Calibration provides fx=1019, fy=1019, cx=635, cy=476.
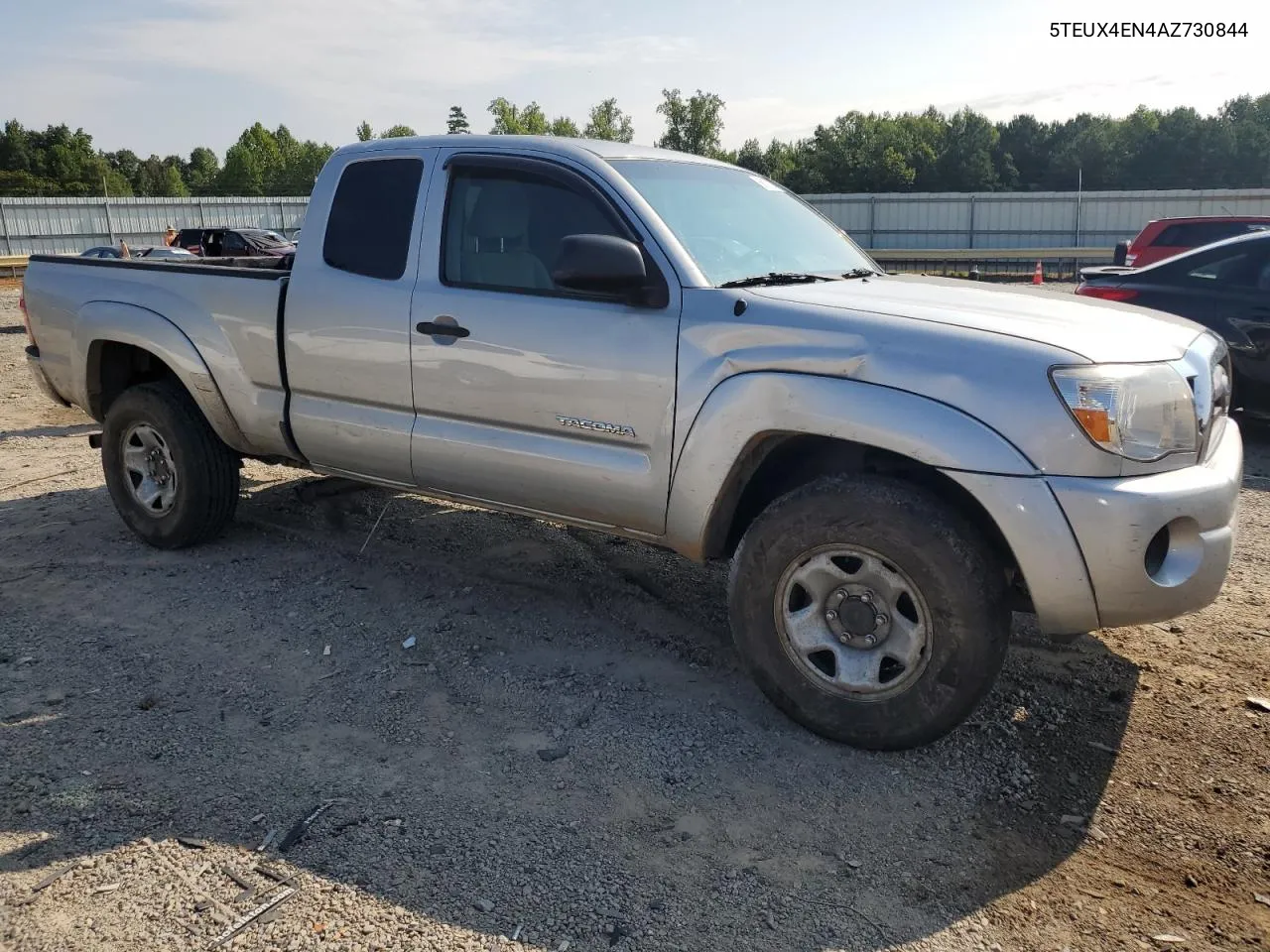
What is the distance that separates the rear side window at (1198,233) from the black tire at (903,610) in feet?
49.2

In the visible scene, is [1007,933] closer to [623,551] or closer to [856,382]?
[856,382]

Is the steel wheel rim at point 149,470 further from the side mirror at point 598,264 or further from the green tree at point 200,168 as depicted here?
the green tree at point 200,168

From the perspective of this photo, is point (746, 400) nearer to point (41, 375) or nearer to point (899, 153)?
point (41, 375)

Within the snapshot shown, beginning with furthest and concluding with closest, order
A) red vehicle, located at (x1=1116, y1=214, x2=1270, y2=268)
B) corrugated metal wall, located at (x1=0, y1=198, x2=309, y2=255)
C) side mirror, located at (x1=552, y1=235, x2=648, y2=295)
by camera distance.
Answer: corrugated metal wall, located at (x1=0, y1=198, x2=309, y2=255) → red vehicle, located at (x1=1116, y1=214, x2=1270, y2=268) → side mirror, located at (x1=552, y1=235, x2=648, y2=295)

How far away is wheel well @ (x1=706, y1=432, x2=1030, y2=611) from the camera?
10.9 ft

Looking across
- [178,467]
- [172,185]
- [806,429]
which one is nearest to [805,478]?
[806,429]

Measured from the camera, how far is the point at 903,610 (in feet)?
11.0

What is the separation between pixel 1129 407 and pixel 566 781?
6.86 feet

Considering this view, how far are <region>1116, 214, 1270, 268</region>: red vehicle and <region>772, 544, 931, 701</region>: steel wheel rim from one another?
1450 centimetres

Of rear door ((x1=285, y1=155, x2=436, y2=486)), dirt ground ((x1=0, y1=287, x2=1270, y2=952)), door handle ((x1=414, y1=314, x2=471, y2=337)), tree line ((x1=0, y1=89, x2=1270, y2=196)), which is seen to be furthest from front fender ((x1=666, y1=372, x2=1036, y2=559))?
tree line ((x1=0, y1=89, x2=1270, y2=196))

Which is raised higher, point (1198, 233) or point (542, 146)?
point (1198, 233)

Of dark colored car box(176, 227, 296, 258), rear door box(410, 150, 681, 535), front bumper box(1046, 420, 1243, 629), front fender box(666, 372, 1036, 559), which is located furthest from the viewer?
dark colored car box(176, 227, 296, 258)

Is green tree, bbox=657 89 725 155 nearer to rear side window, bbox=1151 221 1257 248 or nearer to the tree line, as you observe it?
the tree line

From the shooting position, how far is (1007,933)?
103 inches
